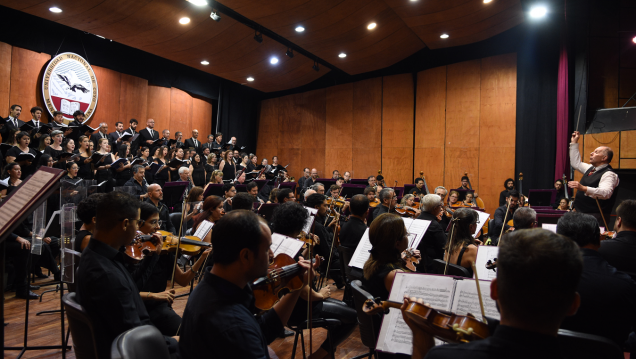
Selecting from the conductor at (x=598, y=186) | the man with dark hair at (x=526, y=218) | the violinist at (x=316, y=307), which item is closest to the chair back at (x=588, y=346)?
the violinist at (x=316, y=307)

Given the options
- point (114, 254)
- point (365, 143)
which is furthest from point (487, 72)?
point (114, 254)

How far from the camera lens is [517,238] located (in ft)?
3.55

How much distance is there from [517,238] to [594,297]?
3.93ft

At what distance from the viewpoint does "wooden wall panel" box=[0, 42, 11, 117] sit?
850 cm

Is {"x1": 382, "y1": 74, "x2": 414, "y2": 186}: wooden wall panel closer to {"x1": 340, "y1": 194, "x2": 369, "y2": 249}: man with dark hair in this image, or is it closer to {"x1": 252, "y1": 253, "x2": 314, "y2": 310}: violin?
{"x1": 340, "y1": 194, "x2": 369, "y2": 249}: man with dark hair

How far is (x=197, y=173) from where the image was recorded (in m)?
9.52

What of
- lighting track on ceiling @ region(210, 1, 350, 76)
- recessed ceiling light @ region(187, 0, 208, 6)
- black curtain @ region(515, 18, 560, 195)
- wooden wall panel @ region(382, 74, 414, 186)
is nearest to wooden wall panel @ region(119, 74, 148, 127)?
lighting track on ceiling @ region(210, 1, 350, 76)

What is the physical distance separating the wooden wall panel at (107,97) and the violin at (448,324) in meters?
11.0

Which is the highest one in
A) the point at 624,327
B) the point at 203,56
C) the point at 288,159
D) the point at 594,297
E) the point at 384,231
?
the point at 203,56

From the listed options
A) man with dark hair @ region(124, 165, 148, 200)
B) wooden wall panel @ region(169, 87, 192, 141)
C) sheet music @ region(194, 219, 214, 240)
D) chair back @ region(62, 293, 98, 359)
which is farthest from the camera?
wooden wall panel @ region(169, 87, 192, 141)

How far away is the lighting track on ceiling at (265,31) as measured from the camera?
344 inches

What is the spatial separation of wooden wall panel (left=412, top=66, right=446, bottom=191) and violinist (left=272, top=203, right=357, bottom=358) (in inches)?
375

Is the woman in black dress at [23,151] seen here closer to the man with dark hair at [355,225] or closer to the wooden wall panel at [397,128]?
the man with dark hair at [355,225]

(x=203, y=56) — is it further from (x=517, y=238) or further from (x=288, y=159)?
(x=517, y=238)
